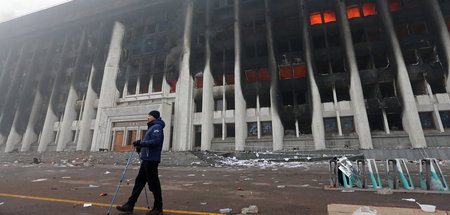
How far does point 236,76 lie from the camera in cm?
2461

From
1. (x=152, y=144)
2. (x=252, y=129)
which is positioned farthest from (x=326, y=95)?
(x=152, y=144)

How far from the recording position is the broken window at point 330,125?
21062 millimetres

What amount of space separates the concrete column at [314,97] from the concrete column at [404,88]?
6925 mm

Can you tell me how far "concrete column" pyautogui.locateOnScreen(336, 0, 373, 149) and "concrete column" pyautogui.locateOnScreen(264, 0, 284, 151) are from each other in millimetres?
7148

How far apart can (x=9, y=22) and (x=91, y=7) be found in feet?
73.7

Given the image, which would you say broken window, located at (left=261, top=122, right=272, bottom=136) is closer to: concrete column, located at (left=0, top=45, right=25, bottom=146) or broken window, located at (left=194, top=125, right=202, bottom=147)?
broken window, located at (left=194, top=125, right=202, bottom=147)

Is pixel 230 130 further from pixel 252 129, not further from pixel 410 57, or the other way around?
pixel 410 57

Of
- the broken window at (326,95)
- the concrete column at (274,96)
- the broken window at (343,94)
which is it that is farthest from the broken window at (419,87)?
the concrete column at (274,96)

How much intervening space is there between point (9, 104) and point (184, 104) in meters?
33.7

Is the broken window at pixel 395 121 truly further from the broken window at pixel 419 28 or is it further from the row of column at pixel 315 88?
the broken window at pixel 419 28

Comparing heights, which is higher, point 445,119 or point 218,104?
point 218,104

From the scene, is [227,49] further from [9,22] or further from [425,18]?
[9,22]

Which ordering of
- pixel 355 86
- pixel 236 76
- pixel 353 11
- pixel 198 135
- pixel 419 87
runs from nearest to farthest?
pixel 419 87 < pixel 355 86 < pixel 353 11 < pixel 236 76 < pixel 198 135

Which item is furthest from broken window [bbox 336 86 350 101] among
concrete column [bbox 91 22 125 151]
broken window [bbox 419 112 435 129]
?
concrete column [bbox 91 22 125 151]
